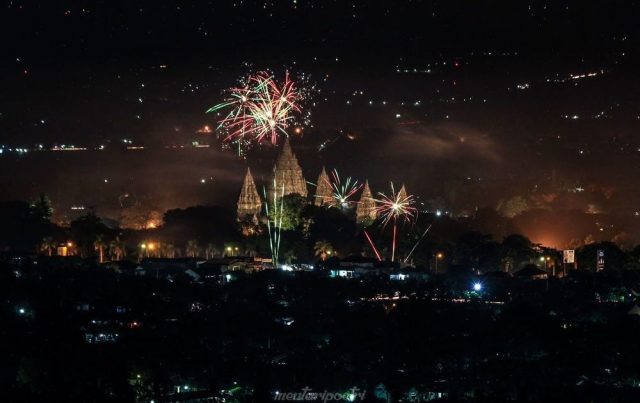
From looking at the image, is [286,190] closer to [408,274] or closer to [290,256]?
[290,256]

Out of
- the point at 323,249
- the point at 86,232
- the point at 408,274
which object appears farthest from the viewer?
the point at 86,232

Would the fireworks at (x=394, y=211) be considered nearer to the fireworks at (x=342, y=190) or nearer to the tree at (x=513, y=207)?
the fireworks at (x=342, y=190)

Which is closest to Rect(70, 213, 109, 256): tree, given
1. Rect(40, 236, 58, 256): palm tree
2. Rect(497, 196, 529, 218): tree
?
Rect(40, 236, 58, 256): palm tree

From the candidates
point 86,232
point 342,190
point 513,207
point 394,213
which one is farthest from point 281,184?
point 513,207

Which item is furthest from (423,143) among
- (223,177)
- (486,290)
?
(486,290)

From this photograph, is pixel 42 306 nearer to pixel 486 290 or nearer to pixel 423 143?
pixel 486 290

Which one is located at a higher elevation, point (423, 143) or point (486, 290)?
point (423, 143)
